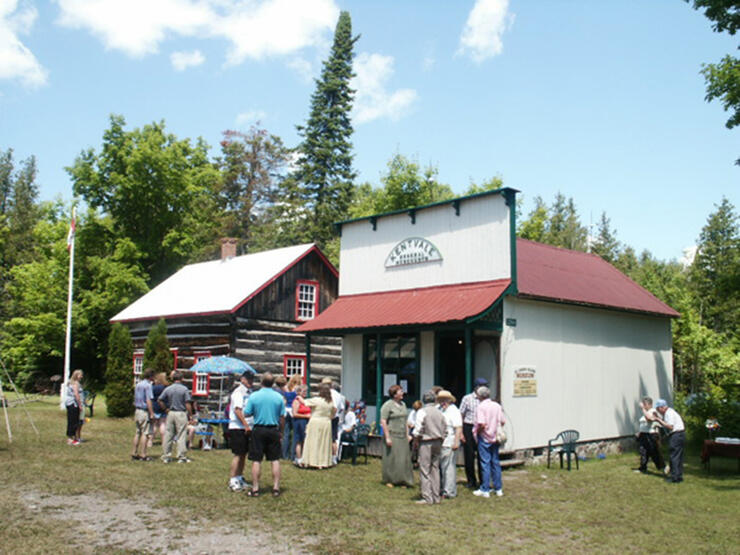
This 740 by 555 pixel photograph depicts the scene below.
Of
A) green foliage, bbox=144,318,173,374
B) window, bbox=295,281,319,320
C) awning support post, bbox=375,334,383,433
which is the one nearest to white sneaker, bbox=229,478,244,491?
awning support post, bbox=375,334,383,433

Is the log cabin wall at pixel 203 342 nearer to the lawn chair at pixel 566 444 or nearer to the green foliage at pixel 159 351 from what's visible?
the green foliage at pixel 159 351

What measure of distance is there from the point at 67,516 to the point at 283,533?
2.86 meters

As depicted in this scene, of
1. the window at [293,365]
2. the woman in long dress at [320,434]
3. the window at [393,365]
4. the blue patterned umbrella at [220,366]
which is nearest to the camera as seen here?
the woman in long dress at [320,434]

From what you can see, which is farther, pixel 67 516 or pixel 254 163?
pixel 254 163

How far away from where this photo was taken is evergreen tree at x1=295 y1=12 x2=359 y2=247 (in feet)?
147

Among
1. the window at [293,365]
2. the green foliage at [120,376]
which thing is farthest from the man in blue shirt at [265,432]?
the green foliage at [120,376]

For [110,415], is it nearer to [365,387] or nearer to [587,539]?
[365,387]

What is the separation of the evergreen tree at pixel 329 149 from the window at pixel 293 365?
18.8m

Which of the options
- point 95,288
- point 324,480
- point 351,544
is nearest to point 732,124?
point 324,480

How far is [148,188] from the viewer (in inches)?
1537

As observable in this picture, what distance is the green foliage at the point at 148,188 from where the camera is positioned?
38719 mm

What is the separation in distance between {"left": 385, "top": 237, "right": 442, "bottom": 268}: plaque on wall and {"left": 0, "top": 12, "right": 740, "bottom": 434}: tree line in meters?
16.5

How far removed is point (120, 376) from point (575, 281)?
54.5 feet

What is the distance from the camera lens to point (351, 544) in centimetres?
782
